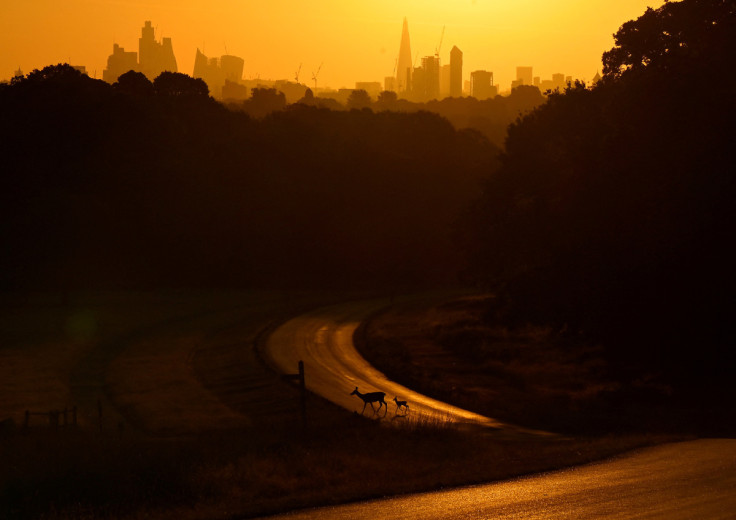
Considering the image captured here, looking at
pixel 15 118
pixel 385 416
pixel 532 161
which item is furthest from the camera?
pixel 15 118

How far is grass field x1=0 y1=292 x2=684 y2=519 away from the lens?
14539 mm

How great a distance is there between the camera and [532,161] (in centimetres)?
5138

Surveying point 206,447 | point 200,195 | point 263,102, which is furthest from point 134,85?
point 206,447

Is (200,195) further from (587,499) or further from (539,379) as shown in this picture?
(587,499)

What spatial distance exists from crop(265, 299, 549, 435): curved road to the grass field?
137 centimetres

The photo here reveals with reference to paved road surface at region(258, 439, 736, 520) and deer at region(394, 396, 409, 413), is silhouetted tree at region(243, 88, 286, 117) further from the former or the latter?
paved road surface at region(258, 439, 736, 520)

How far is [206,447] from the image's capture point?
1877cm

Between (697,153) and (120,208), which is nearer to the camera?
(697,153)

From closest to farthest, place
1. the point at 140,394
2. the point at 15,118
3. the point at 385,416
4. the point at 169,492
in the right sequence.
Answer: the point at 169,492, the point at 385,416, the point at 140,394, the point at 15,118

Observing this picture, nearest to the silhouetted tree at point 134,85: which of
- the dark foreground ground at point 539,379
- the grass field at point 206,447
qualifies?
the dark foreground ground at point 539,379

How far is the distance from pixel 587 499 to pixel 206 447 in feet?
27.8

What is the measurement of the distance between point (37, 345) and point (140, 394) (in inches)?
599

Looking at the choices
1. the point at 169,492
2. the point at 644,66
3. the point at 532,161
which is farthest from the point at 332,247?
the point at 169,492

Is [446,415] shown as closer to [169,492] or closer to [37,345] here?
[169,492]
